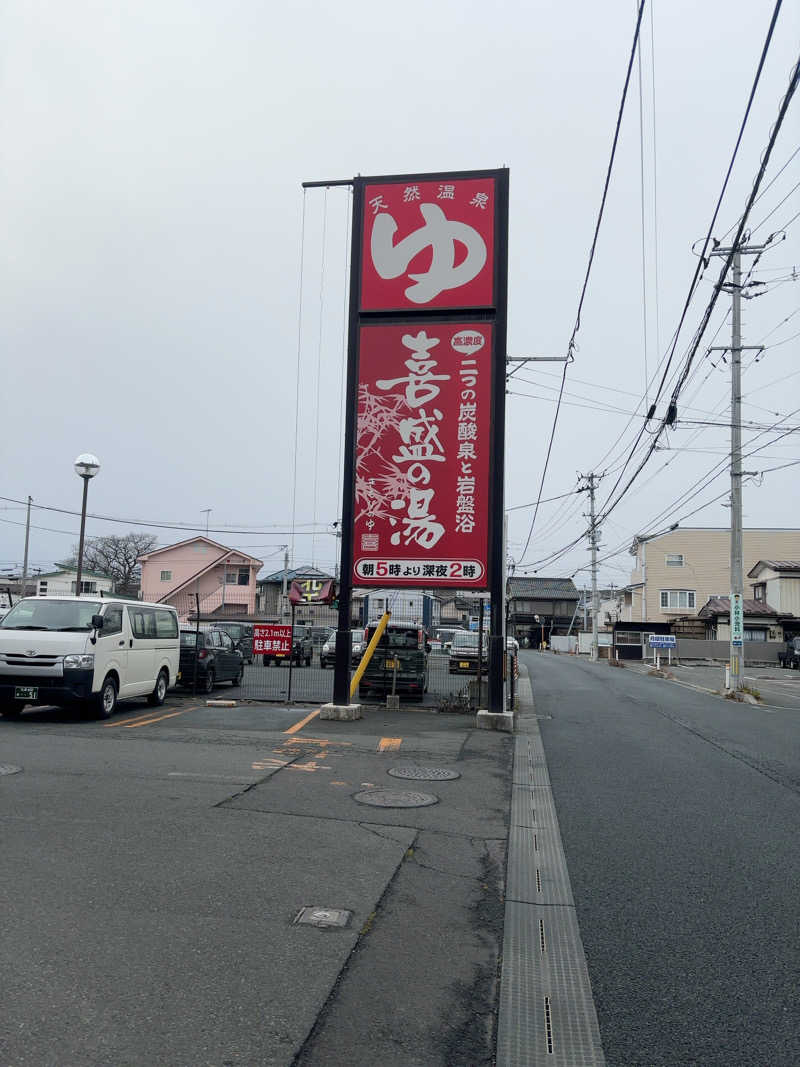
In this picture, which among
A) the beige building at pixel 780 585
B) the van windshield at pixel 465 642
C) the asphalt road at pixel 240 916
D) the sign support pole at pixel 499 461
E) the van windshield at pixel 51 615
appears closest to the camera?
the asphalt road at pixel 240 916

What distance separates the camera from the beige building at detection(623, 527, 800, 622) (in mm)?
56406

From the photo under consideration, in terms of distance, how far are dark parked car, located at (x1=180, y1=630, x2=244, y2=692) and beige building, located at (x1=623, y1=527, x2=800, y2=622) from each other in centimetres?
4286

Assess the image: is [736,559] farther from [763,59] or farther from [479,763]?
[763,59]

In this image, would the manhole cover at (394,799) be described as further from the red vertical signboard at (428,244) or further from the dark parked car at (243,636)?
the dark parked car at (243,636)

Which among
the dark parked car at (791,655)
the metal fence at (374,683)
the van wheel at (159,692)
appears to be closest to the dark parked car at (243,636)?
the metal fence at (374,683)

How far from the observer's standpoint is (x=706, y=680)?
103 feet

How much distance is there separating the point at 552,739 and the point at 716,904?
761cm

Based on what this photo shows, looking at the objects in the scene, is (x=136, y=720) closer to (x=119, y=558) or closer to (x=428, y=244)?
(x=428, y=244)

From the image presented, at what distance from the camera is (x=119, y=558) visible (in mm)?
72000

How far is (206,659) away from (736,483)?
17.0 metres

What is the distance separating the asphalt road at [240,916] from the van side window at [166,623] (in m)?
5.83

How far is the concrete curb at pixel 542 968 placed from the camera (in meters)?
3.15

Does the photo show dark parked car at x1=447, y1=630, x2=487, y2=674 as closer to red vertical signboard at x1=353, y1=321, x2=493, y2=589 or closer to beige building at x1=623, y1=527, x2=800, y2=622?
red vertical signboard at x1=353, y1=321, x2=493, y2=589

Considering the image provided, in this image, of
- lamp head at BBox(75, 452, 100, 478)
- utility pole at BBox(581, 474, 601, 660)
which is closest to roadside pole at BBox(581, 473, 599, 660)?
utility pole at BBox(581, 474, 601, 660)
